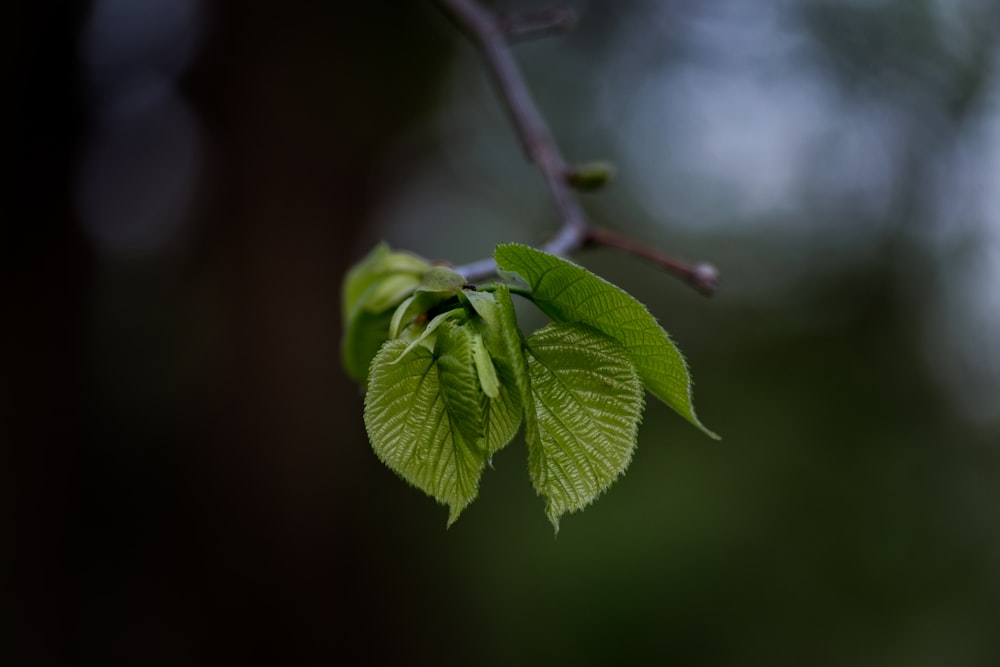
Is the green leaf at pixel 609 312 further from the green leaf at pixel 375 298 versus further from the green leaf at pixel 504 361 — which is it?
the green leaf at pixel 375 298

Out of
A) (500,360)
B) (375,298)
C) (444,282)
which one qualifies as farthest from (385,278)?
(500,360)

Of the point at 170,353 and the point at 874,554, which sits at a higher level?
the point at 170,353

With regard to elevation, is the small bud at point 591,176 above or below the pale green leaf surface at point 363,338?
below

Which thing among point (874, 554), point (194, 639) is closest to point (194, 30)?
point (194, 639)

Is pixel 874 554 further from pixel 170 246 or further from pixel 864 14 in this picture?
pixel 170 246

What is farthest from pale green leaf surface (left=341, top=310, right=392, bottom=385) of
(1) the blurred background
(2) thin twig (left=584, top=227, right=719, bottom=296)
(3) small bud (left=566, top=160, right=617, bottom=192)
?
(1) the blurred background

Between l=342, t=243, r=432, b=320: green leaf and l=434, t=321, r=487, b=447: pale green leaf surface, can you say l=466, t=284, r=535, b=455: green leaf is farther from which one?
l=342, t=243, r=432, b=320: green leaf

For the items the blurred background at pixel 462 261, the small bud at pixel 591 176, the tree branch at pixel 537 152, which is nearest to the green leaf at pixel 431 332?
the tree branch at pixel 537 152
